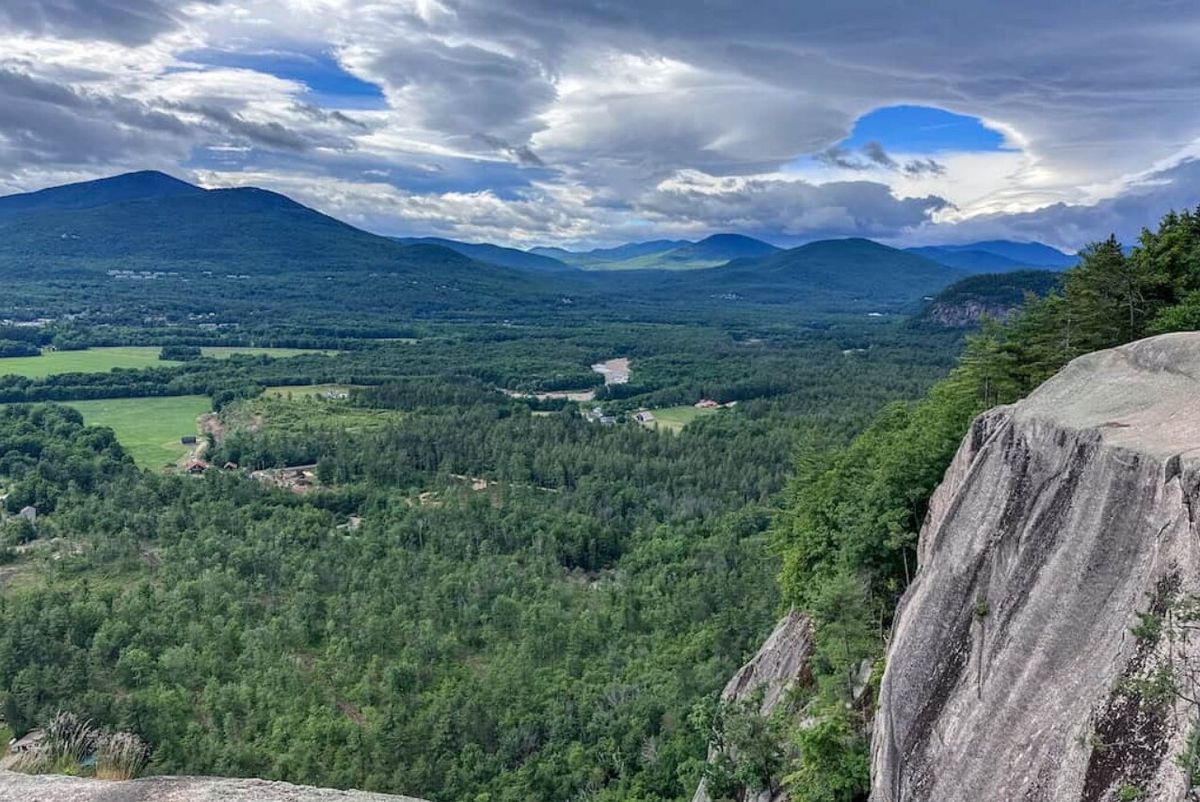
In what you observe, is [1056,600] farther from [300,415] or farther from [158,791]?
[300,415]

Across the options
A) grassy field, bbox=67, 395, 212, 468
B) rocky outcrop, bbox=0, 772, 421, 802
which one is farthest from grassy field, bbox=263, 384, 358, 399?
rocky outcrop, bbox=0, 772, 421, 802

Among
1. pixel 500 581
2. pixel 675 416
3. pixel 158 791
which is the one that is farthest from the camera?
pixel 675 416

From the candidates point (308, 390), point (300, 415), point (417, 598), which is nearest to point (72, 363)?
point (308, 390)

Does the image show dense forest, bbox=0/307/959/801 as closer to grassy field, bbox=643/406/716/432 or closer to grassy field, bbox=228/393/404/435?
grassy field, bbox=228/393/404/435

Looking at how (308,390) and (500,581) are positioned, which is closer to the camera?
(500,581)

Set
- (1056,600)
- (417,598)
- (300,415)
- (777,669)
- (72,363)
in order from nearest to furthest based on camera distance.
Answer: (1056,600) < (777,669) < (417,598) < (300,415) < (72,363)

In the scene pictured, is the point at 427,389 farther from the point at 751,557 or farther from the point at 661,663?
the point at 661,663

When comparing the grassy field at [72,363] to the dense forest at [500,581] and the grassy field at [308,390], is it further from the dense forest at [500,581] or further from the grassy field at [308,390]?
the dense forest at [500,581]

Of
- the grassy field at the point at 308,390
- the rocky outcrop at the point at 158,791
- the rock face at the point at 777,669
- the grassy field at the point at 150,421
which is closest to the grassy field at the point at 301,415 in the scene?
the grassy field at the point at 308,390
